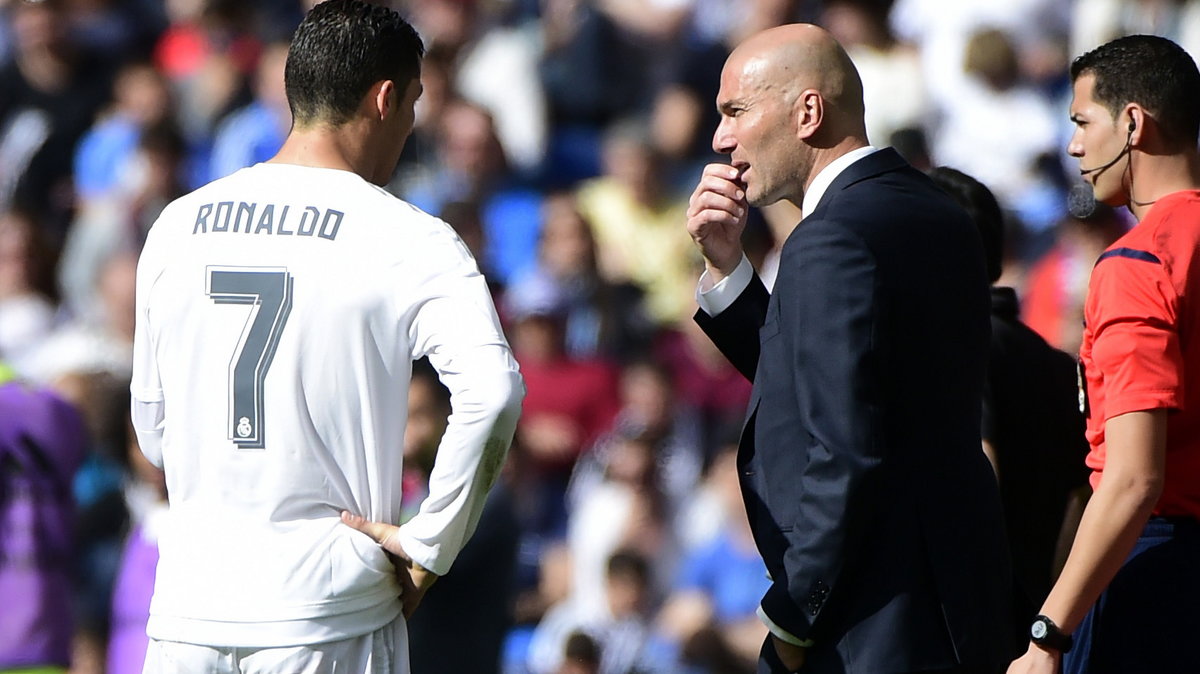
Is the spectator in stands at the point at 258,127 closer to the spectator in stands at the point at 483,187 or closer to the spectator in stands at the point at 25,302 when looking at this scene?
the spectator in stands at the point at 483,187

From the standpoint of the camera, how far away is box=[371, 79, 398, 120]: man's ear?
12.6ft

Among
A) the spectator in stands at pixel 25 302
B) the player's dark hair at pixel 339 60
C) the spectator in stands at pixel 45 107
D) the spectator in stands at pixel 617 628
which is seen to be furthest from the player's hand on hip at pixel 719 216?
the spectator in stands at pixel 45 107

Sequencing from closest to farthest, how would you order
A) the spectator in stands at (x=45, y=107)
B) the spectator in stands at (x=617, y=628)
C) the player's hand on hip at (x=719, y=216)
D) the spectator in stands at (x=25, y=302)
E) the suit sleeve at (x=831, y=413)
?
the suit sleeve at (x=831, y=413) → the player's hand on hip at (x=719, y=216) → the spectator in stands at (x=617, y=628) → the spectator in stands at (x=25, y=302) → the spectator in stands at (x=45, y=107)

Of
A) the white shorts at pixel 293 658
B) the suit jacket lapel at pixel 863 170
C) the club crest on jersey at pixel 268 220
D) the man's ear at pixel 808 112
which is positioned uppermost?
the man's ear at pixel 808 112

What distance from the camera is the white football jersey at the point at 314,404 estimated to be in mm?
3637

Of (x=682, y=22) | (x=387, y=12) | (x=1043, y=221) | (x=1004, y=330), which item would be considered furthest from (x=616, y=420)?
(x=387, y=12)

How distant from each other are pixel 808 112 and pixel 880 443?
799 millimetres

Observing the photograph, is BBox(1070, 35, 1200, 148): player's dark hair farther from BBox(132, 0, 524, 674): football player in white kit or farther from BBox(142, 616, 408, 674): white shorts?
BBox(142, 616, 408, 674): white shorts

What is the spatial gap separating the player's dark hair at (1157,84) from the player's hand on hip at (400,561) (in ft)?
6.17

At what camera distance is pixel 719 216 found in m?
4.01

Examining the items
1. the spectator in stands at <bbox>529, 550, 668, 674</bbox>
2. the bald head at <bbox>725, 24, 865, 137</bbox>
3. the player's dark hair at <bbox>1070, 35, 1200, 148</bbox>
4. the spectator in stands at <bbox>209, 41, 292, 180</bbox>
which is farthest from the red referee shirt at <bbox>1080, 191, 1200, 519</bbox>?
the spectator in stands at <bbox>209, 41, 292, 180</bbox>

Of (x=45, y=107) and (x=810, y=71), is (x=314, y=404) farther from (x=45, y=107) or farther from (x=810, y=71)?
(x=45, y=107)

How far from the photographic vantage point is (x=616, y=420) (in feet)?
29.9

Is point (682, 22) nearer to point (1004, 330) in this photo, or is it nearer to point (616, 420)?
point (616, 420)
